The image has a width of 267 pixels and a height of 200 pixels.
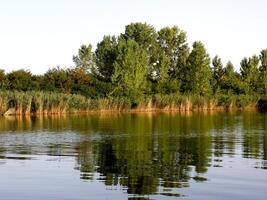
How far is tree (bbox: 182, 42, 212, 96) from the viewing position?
8888cm

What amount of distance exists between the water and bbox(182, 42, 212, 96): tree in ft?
186

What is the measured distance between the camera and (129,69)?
81.1m

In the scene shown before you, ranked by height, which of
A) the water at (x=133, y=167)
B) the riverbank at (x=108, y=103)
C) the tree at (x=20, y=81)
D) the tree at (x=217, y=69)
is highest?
the tree at (x=217, y=69)

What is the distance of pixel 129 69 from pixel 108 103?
1537 centimetres

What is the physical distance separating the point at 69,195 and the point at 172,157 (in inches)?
320

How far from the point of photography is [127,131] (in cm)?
3606

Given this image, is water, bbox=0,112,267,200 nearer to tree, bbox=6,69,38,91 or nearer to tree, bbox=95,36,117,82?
tree, bbox=6,69,38,91

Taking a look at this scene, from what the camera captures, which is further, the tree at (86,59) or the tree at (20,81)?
the tree at (86,59)

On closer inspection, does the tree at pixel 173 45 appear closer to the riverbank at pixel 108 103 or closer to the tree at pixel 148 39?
the tree at pixel 148 39

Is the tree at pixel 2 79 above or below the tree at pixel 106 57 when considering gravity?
below

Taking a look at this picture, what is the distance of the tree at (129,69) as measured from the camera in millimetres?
79250

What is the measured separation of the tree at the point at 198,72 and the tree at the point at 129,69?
10204mm

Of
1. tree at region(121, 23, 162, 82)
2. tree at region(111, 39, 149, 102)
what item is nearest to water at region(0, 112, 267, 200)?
tree at region(111, 39, 149, 102)

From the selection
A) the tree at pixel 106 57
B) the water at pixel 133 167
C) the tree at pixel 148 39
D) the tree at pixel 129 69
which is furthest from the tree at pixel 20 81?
the water at pixel 133 167
